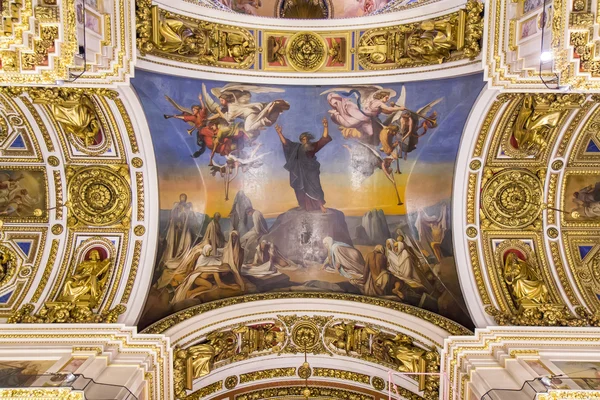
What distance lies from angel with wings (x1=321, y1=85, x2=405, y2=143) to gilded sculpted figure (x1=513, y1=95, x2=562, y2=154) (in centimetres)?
264

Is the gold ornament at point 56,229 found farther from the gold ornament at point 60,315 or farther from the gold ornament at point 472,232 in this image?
the gold ornament at point 472,232

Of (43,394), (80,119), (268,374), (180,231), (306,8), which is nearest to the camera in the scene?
(43,394)

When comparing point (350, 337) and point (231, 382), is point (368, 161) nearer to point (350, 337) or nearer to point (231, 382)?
point (350, 337)

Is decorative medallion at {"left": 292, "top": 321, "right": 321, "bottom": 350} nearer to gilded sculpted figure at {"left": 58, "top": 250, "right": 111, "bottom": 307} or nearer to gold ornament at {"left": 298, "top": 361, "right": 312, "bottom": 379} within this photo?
gold ornament at {"left": 298, "top": 361, "right": 312, "bottom": 379}

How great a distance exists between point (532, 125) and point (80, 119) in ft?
32.1

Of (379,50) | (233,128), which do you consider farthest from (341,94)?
(233,128)

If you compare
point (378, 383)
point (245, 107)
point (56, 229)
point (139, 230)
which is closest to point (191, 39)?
point (245, 107)

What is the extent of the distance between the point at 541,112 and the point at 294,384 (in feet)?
28.8

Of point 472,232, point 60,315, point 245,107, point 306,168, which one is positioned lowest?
Answer: point 60,315

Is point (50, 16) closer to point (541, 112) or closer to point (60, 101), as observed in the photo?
point (60, 101)

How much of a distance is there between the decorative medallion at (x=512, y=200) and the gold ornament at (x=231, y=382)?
749 cm

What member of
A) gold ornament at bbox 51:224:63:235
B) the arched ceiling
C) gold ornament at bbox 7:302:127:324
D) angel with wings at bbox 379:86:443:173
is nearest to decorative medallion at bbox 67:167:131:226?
the arched ceiling

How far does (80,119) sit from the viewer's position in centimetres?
979

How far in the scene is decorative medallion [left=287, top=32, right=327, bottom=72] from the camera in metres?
10.9
